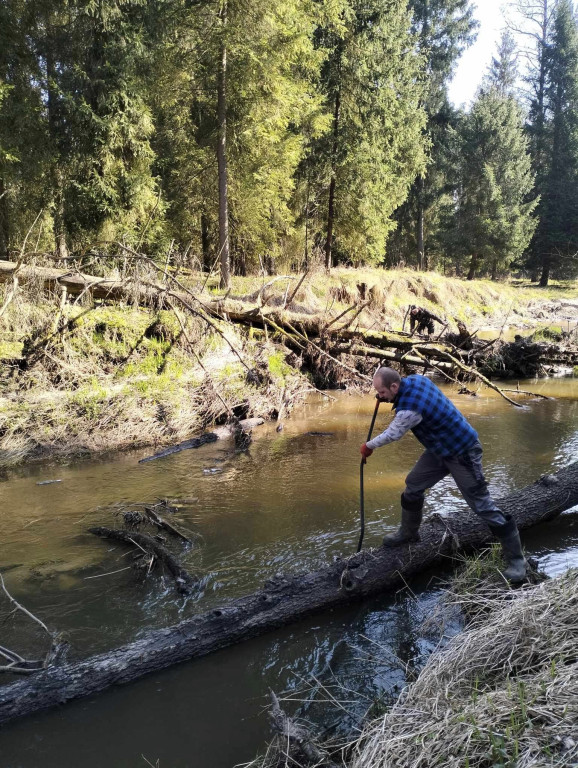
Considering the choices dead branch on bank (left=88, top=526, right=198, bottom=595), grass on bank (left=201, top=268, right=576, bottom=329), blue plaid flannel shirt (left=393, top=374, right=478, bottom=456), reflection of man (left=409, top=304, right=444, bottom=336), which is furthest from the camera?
grass on bank (left=201, top=268, right=576, bottom=329)

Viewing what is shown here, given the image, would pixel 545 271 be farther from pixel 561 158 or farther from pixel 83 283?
pixel 83 283

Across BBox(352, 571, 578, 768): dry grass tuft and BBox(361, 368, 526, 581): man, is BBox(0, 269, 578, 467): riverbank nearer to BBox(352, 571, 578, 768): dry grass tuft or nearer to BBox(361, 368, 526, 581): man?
BBox(361, 368, 526, 581): man

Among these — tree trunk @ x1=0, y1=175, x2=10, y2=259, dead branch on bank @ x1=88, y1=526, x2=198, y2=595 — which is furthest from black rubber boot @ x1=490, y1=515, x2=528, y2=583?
tree trunk @ x1=0, y1=175, x2=10, y2=259

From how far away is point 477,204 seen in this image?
35.7 m

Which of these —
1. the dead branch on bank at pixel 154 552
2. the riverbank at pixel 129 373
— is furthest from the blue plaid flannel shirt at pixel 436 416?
the riverbank at pixel 129 373

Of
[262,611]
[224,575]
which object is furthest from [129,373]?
[262,611]

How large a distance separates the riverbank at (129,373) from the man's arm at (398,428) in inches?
248

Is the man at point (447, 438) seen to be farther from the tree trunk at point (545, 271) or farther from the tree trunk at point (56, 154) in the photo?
the tree trunk at point (545, 271)

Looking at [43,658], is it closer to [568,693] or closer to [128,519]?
[128,519]

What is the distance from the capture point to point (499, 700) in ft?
10.1

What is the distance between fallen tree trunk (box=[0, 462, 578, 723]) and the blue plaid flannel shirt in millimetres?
1157

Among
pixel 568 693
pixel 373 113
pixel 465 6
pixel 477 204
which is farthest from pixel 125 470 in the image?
pixel 465 6

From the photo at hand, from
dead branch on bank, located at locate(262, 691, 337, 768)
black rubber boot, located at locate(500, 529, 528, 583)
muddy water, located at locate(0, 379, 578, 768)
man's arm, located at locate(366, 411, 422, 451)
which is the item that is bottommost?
muddy water, located at locate(0, 379, 578, 768)

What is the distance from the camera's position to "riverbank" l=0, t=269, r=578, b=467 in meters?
9.91
